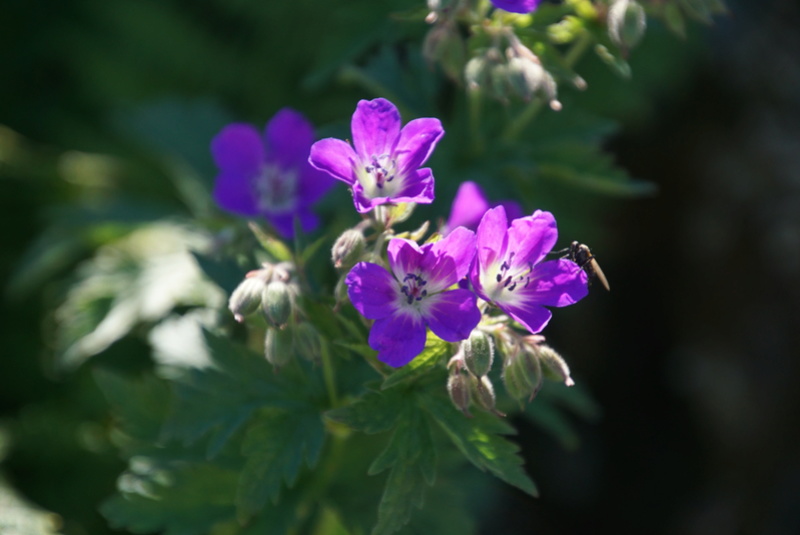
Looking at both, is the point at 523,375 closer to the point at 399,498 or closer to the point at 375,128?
the point at 399,498

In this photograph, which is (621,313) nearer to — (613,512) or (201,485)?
(613,512)

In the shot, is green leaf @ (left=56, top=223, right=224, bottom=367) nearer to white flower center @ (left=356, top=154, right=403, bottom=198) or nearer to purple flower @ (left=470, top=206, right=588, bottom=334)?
white flower center @ (left=356, top=154, right=403, bottom=198)

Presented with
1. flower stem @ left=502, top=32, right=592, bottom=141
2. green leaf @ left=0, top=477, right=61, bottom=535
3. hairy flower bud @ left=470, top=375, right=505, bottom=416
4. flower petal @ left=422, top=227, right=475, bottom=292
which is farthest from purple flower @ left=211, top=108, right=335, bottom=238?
green leaf @ left=0, top=477, right=61, bottom=535

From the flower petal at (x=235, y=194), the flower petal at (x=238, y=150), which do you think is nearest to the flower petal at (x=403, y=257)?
the flower petal at (x=235, y=194)

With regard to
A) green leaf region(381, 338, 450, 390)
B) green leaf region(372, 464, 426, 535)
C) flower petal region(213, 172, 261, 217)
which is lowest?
green leaf region(372, 464, 426, 535)

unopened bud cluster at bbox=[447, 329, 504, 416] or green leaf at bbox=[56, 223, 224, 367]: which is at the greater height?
unopened bud cluster at bbox=[447, 329, 504, 416]

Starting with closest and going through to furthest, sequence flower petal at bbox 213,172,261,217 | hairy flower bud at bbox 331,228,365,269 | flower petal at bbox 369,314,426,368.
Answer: flower petal at bbox 369,314,426,368, hairy flower bud at bbox 331,228,365,269, flower petal at bbox 213,172,261,217

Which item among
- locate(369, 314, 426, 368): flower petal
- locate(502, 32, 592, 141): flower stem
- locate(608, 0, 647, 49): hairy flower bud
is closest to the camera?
locate(369, 314, 426, 368): flower petal

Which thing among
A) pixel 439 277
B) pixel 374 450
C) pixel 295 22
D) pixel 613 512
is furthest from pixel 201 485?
pixel 613 512
